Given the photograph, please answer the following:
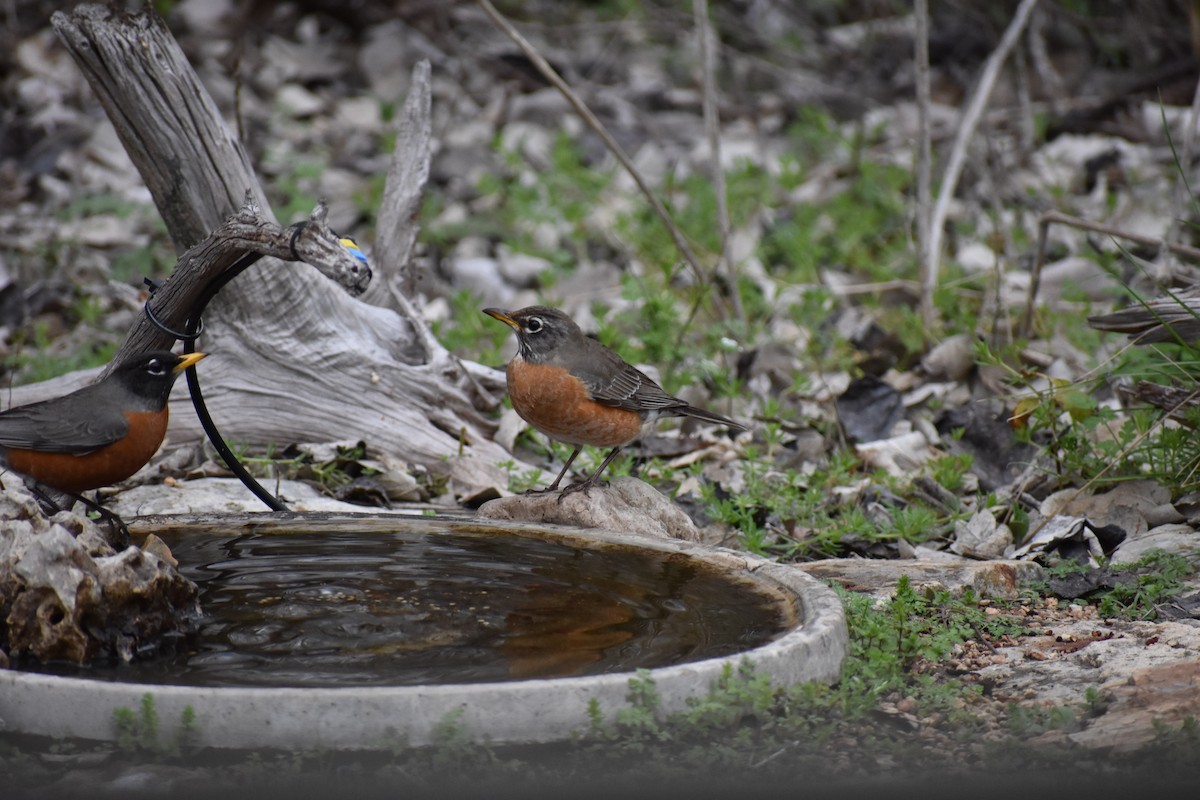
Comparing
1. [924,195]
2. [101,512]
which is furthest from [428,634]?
[924,195]

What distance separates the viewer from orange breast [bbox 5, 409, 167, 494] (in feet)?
13.9

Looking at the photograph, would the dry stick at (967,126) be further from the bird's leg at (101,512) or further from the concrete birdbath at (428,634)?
the bird's leg at (101,512)

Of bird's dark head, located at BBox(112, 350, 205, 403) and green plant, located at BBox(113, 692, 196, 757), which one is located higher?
bird's dark head, located at BBox(112, 350, 205, 403)

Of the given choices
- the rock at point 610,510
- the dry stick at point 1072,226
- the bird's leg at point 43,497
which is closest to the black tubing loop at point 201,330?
the bird's leg at point 43,497

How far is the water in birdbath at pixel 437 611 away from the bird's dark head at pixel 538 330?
42.7 inches

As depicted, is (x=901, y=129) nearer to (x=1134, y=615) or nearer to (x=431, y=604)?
(x=1134, y=615)

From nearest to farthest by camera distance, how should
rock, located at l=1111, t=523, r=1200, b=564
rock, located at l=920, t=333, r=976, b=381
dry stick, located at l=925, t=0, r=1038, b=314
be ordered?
rock, located at l=1111, t=523, r=1200, b=564 → rock, located at l=920, t=333, r=976, b=381 → dry stick, located at l=925, t=0, r=1038, b=314

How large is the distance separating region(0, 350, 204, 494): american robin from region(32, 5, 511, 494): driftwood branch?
1182 millimetres

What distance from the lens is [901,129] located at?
11.5 meters

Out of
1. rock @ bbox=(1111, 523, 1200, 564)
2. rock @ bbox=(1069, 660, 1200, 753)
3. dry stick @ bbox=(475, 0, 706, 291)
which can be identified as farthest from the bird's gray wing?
rock @ bbox=(1111, 523, 1200, 564)

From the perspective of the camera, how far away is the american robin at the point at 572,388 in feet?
17.1

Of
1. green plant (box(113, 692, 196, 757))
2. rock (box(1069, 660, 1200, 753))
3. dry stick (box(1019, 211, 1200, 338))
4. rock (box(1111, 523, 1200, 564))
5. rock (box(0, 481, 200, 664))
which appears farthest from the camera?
dry stick (box(1019, 211, 1200, 338))

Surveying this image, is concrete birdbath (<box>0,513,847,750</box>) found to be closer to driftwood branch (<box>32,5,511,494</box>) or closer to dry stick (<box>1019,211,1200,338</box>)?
driftwood branch (<box>32,5,511,494</box>)

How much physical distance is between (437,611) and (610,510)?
1224mm
